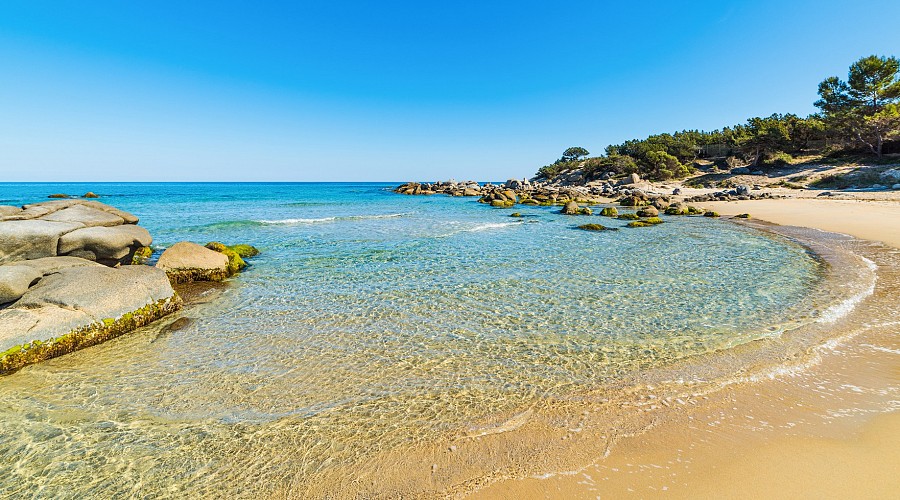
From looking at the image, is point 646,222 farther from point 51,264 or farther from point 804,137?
point 804,137

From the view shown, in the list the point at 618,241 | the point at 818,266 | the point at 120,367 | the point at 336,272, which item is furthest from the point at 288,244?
the point at 818,266

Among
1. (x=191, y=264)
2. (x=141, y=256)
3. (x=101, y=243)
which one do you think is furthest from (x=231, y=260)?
(x=141, y=256)

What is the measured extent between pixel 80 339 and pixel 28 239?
635 centimetres

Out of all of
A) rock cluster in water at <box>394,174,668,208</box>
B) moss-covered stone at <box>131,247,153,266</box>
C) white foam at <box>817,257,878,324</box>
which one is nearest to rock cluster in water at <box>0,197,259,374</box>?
moss-covered stone at <box>131,247,153,266</box>

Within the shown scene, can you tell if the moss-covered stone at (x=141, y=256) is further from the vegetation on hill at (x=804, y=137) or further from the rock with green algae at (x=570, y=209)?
the vegetation on hill at (x=804, y=137)

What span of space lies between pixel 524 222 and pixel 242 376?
25516 millimetres

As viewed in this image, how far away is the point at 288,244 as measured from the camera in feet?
63.5

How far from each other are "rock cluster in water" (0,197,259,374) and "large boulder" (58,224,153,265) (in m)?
0.02

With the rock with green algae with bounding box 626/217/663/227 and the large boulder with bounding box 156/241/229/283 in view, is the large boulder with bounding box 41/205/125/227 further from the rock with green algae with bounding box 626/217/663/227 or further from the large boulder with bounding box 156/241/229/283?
the rock with green algae with bounding box 626/217/663/227

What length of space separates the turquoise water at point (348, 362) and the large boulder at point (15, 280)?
2527 mm

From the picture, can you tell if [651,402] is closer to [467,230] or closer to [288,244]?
[288,244]

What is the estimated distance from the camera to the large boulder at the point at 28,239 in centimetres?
1028

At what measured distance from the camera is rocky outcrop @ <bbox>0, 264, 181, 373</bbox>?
6516 millimetres

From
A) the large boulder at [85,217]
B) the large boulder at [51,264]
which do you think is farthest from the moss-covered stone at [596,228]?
the large boulder at [85,217]
